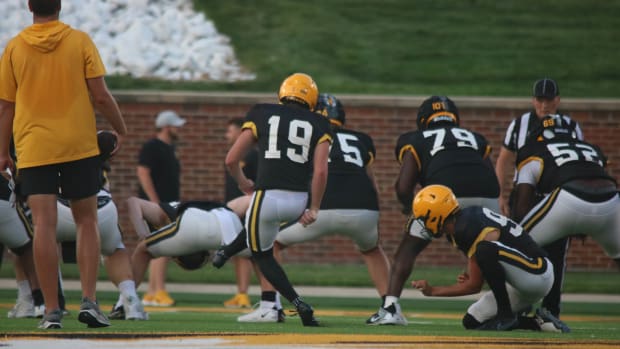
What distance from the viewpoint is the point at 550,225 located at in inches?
374

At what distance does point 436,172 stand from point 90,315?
122 inches

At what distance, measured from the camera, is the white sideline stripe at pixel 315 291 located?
14016 mm

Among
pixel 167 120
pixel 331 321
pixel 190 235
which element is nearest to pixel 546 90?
pixel 331 321

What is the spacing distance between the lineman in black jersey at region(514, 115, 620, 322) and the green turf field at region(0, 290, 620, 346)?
0.72 metres

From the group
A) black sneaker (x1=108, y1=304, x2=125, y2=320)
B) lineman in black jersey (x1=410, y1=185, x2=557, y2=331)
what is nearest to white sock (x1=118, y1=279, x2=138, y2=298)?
black sneaker (x1=108, y1=304, x2=125, y2=320)

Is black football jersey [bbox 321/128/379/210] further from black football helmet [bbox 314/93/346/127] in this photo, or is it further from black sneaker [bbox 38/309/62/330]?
black sneaker [bbox 38/309/62/330]

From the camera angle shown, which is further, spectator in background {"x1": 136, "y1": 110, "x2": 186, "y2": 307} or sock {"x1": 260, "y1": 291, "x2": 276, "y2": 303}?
spectator in background {"x1": 136, "y1": 110, "x2": 186, "y2": 307}

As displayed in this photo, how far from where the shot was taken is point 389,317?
377 inches

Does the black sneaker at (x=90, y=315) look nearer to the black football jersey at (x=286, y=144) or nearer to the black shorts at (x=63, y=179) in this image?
the black shorts at (x=63, y=179)

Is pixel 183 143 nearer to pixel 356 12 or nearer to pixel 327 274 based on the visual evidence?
pixel 327 274

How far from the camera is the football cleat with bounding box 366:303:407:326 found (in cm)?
954

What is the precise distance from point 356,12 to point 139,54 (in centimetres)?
520

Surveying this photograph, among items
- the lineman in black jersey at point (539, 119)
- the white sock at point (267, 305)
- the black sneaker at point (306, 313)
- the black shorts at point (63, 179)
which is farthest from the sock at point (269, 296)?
the black shorts at point (63, 179)

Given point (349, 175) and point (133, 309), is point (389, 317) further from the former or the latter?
point (133, 309)
